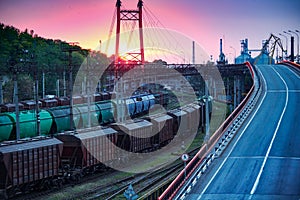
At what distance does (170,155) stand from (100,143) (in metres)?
11.4

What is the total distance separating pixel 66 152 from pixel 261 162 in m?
14.0

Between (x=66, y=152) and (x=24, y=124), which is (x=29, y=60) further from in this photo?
(x=66, y=152)

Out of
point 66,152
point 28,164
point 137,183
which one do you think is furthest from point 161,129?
point 28,164

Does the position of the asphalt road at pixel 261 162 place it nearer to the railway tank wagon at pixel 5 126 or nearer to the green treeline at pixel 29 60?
the railway tank wagon at pixel 5 126

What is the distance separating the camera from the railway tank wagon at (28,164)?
25.9m

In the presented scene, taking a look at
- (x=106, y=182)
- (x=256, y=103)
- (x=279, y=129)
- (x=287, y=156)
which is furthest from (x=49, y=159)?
(x=256, y=103)

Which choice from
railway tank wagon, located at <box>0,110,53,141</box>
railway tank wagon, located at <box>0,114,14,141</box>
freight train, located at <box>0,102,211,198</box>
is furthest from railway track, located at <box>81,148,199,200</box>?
railway tank wagon, located at <box>0,114,14,141</box>

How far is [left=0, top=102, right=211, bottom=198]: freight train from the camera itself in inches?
1038

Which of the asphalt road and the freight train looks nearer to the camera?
the asphalt road

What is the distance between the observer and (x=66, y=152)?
32.2 m

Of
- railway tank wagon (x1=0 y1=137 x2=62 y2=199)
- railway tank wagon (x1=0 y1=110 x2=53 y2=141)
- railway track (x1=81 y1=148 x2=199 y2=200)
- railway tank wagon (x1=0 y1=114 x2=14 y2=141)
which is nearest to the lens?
railway tank wagon (x1=0 y1=137 x2=62 y2=199)

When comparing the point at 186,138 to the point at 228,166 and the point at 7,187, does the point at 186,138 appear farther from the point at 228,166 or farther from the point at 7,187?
the point at 7,187

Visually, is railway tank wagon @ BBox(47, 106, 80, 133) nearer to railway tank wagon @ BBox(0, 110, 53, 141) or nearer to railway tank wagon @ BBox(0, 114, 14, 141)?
railway tank wagon @ BBox(0, 110, 53, 141)

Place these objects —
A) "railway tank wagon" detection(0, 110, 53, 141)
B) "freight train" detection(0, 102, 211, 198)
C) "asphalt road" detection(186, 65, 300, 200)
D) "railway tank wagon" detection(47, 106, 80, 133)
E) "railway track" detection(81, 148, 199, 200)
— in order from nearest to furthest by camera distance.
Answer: "asphalt road" detection(186, 65, 300, 200) → "freight train" detection(0, 102, 211, 198) → "railway track" detection(81, 148, 199, 200) → "railway tank wagon" detection(0, 110, 53, 141) → "railway tank wagon" detection(47, 106, 80, 133)
